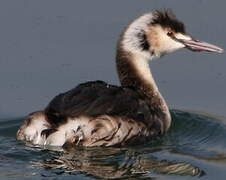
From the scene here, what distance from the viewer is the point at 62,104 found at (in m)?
9.25

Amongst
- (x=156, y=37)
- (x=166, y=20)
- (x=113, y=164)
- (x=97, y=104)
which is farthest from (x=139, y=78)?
(x=113, y=164)

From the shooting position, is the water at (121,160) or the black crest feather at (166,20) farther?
the black crest feather at (166,20)

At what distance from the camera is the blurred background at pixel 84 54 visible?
11.2m

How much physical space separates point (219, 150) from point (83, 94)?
1.71 metres

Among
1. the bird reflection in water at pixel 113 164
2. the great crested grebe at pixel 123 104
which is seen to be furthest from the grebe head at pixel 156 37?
the bird reflection in water at pixel 113 164

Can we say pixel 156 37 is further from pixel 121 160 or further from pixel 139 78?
pixel 121 160

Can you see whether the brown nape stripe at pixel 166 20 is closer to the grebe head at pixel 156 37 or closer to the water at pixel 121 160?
A: the grebe head at pixel 156 37

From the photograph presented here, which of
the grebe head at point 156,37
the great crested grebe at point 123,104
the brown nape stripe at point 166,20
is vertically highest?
the brown nape stripe at point 166,20

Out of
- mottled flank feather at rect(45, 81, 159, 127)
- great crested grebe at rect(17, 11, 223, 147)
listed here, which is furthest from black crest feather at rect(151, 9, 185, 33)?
mottled flank feather at rect(45, 81, 159, 127)

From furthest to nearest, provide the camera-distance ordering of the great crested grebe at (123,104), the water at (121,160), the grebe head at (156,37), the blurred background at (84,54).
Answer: the blurred background at (84,54)
the grebe head at (156,37)
the great crested grebe at (123,104)
the water at (121,160)

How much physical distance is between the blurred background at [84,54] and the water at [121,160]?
1.04m

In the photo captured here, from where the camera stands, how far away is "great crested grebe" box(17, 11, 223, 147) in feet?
30.0

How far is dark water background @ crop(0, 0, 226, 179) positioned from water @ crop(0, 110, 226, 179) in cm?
1

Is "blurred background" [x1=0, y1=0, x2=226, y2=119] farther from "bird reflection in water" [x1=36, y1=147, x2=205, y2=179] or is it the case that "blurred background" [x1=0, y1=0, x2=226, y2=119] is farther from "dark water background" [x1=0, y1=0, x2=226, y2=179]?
"bird reflection in water" [x1=36, y1=147, x2=205, y2=179]
